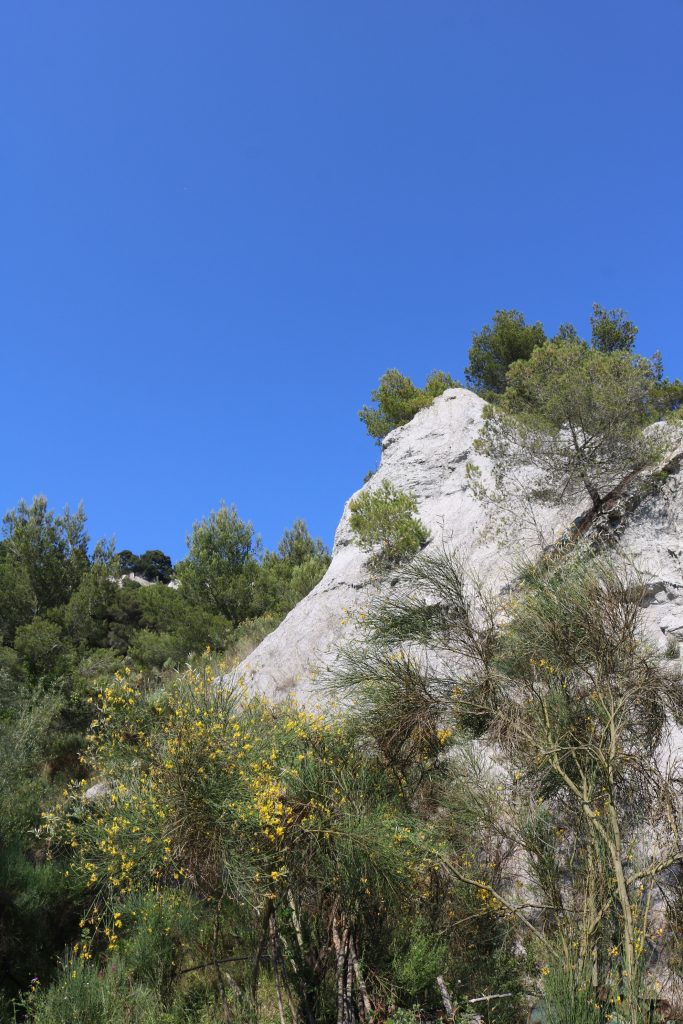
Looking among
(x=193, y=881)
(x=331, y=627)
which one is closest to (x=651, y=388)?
(x=331, y=627)

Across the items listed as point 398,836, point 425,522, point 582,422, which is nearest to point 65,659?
point 425,522

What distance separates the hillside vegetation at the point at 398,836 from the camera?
6785 millimetres

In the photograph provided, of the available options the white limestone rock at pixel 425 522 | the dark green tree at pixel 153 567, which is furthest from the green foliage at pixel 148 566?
the white limestone rock at pixel 425 522

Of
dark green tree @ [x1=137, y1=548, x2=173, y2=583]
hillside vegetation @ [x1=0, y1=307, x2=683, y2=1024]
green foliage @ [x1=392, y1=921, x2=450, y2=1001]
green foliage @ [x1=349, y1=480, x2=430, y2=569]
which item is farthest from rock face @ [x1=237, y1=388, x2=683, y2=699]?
dark green tree @ [x1=137, y1=548, x2=173, y2=583]

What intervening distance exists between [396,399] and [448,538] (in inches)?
384

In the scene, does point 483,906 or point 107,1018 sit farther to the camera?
point 483,906

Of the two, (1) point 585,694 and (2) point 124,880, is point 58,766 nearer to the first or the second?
(2) point 124,880

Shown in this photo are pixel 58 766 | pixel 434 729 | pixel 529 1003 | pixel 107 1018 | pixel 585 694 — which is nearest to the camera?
pixel 107 1018

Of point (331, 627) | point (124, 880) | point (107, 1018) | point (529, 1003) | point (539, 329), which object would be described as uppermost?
point (539, 329)

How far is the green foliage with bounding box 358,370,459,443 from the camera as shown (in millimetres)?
23203

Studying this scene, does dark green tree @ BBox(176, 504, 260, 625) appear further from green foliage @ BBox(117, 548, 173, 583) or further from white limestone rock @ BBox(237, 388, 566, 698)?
green foliage @ BBox(117, 548, 173, 583)

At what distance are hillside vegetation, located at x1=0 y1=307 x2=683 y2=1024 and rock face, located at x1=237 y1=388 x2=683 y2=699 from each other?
3.11ft

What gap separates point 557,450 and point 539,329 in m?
11.8

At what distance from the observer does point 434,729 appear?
9367 millimetres
